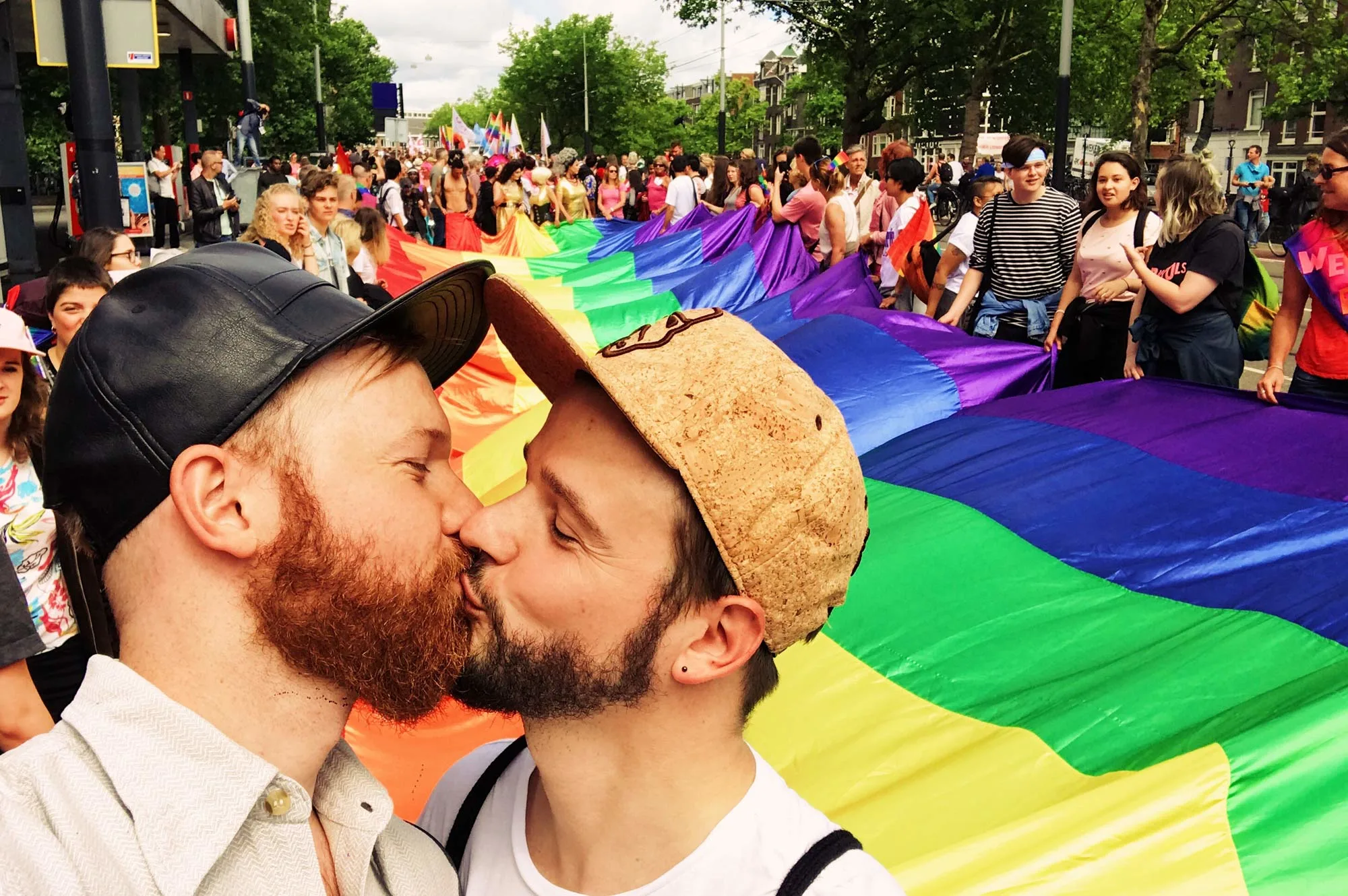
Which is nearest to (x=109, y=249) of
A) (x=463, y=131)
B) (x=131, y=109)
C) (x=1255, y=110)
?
(x=131, y=109)

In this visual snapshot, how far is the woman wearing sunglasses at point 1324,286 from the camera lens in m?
4.97

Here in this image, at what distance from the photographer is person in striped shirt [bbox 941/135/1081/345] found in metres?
6.93

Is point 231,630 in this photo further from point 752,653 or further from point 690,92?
point 690,92

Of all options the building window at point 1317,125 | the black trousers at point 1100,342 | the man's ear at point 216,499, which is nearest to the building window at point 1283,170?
the building window at point 1317,125

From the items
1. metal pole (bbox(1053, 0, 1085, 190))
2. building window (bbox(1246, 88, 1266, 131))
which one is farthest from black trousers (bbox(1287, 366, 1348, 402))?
building window (bbox(1246, 88, 1266, 131))

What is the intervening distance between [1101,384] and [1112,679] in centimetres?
228

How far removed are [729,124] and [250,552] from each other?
9302cm

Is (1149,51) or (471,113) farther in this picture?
(471,113)

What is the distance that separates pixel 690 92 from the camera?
613 feet

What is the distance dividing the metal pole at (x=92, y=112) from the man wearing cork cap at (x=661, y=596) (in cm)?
573

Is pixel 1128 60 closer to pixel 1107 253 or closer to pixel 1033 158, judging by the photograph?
pixel 1033 158

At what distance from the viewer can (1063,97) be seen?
18.9 metres

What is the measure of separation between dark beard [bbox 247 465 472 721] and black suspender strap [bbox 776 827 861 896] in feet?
1.72

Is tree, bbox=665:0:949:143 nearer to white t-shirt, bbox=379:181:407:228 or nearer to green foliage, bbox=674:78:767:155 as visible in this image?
white t-shirt, bbox=379:181:407:228
